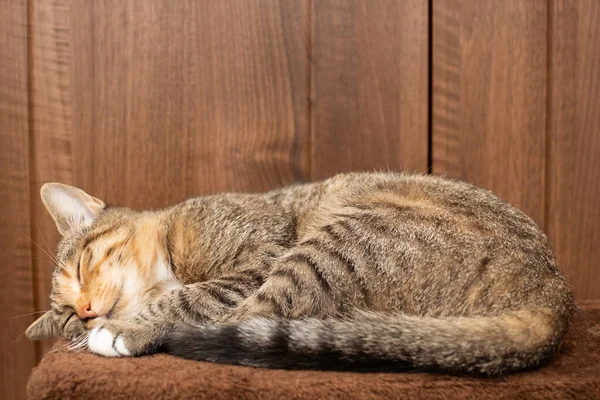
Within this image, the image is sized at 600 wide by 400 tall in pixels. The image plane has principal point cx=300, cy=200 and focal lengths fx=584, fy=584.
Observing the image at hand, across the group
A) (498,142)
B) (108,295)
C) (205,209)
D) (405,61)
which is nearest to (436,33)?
(405,61)

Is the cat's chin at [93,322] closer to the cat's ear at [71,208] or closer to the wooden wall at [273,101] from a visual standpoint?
the cat's ear at [71,208]

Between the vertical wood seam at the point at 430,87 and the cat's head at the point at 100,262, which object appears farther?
the vertical wood seam at the point at 430,87

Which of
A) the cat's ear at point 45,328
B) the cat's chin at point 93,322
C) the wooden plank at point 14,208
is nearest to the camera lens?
the cat's chin at point 93,322

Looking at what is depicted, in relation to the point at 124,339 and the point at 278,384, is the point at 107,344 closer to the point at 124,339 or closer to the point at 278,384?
the point at 124,339

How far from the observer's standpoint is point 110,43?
97.6 inches

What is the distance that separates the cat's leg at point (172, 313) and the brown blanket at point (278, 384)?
19 cm

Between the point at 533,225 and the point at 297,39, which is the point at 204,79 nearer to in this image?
the point at 297,39

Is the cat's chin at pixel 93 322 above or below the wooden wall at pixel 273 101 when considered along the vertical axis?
below

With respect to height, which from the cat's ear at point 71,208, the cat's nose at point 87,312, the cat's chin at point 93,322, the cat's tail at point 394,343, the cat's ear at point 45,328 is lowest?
the cat's ear at point 45,328

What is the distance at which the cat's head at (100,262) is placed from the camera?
2.01m

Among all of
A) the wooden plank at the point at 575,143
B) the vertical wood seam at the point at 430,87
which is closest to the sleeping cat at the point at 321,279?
the vertical wood seam at the point at 430,87

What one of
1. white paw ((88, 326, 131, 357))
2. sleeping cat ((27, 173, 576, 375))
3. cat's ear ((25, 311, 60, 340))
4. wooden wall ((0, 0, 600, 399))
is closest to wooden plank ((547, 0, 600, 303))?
wooden wall ((0, 0, 600, 399))

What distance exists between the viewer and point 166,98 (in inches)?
99.7

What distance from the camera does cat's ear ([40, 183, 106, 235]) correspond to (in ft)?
7.36
